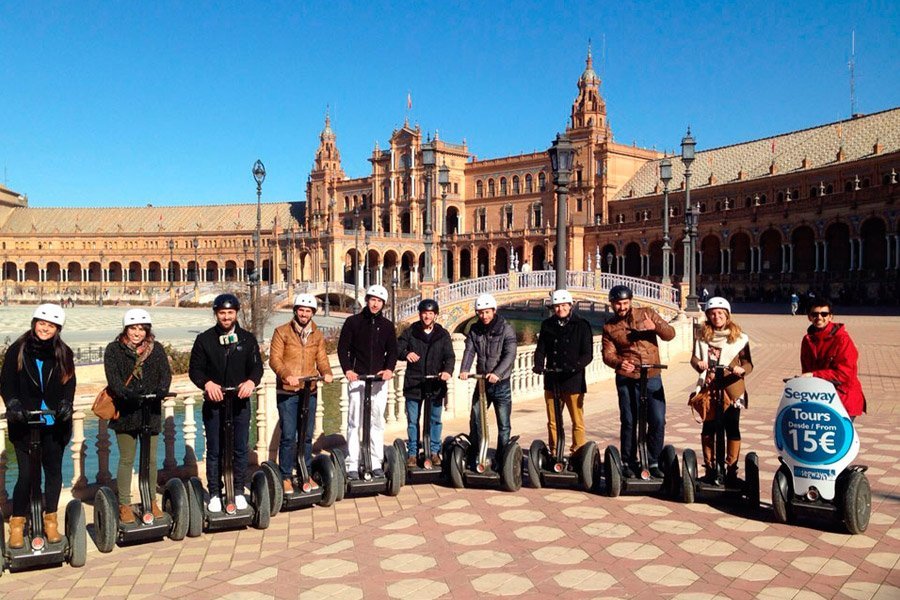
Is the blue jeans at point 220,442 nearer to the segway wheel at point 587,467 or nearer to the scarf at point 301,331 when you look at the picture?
the scarf at point 301,331

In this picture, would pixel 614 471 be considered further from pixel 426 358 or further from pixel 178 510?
pixel 178 510

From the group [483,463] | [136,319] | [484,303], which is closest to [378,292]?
[484,303]

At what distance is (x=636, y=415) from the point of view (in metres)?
6.97

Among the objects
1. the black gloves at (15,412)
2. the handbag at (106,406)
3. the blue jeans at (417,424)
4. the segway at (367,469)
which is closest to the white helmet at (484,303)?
the blue jeans at (417,424)

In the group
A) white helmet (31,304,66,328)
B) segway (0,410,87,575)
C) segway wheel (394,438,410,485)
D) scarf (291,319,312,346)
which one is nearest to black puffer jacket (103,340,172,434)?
white helmet (31,304,66,328)

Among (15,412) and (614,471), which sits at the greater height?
(15,412)

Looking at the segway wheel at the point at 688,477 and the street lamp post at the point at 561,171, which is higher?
the street lamp post at the point at 561,171

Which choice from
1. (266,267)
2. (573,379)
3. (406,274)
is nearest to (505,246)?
(406,274)

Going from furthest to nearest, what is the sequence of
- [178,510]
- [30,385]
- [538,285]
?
[538,285] < [178,510] < [30,385]

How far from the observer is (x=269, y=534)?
616cm

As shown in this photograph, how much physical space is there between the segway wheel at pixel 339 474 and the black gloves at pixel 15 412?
2.59 meters

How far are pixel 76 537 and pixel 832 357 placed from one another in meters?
5.72

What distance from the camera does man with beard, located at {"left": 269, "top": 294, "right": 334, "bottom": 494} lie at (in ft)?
22.1

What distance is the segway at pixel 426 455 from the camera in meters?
7.42
